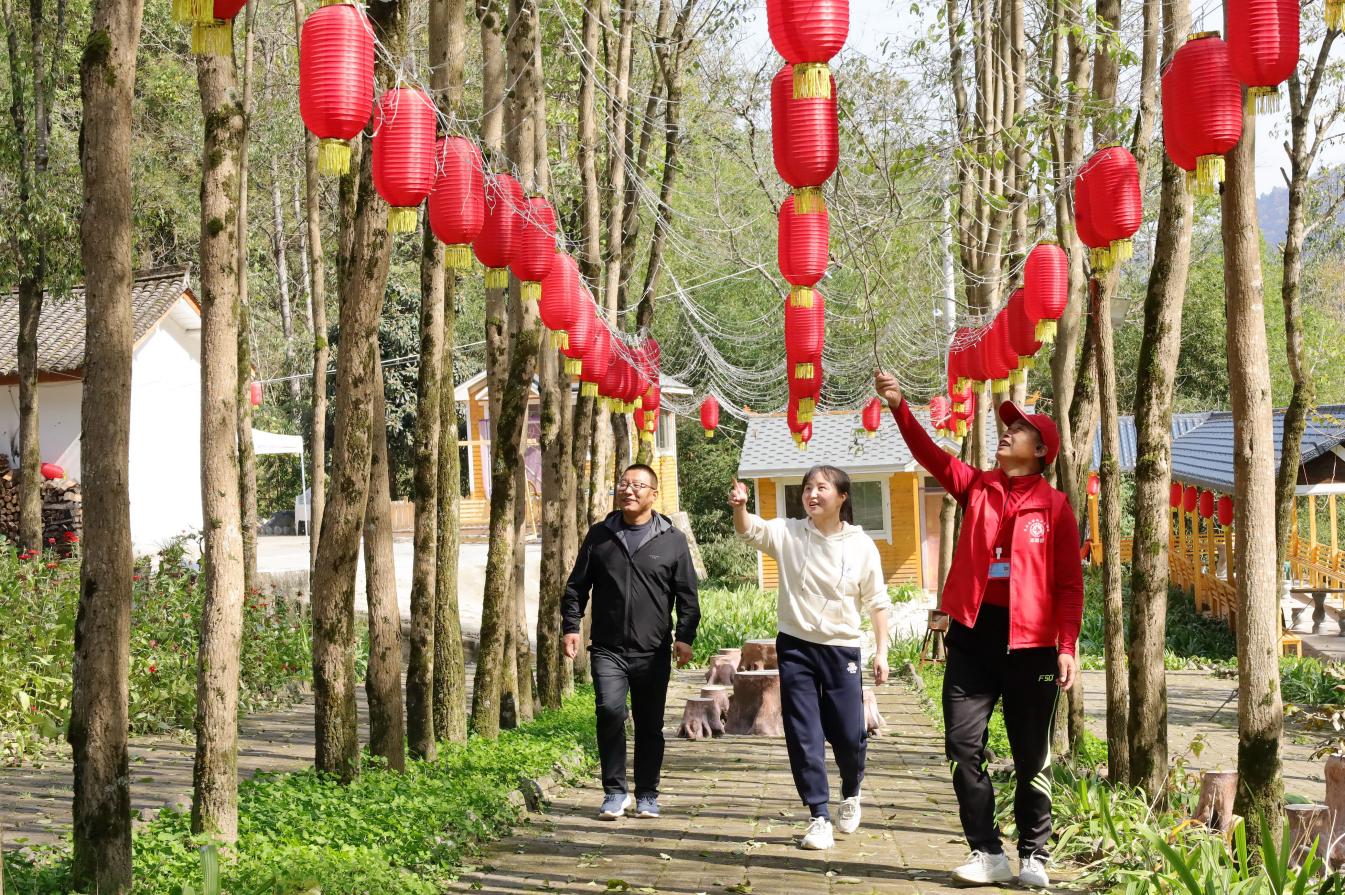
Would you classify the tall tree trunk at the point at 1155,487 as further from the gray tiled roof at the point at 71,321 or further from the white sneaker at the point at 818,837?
the gray tiled roof at the point at 71,321

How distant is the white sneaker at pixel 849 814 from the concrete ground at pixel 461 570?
34.0ft

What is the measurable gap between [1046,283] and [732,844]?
16.7ft

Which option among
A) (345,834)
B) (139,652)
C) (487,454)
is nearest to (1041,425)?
(345,834)

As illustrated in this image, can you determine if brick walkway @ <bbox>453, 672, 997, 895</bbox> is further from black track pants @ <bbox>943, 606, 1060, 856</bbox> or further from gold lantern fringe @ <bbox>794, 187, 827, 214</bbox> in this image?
gold lantern fringe @ <bbox>794, 187, 827, 214</bbox>

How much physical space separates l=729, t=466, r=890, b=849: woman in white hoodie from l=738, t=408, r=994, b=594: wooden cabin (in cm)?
2522

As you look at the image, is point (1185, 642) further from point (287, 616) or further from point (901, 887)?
point (901, 887)

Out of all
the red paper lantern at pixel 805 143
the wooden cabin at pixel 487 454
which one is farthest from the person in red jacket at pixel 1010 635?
the wooden cabin at pixel 487 454

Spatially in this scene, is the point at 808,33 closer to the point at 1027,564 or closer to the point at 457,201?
the point at 457,201

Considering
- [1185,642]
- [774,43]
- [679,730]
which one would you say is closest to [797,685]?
[774,43]

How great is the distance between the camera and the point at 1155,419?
700 cm

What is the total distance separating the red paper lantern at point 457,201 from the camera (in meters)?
7.74

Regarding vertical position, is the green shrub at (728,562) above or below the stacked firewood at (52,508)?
below

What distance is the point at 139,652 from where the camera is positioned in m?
12.0

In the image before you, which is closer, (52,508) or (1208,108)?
(1208,108)
